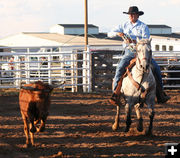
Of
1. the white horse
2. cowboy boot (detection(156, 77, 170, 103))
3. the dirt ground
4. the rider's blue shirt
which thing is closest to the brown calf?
the dirt ground

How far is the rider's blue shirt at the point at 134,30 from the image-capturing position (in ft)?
27.4

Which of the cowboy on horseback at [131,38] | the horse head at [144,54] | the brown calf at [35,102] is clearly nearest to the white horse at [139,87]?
the horse head at [144,54]

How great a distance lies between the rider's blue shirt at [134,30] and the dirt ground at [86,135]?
1.97 m

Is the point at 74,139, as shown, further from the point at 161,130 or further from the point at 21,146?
the point at 161,130

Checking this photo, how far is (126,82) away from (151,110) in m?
0.73

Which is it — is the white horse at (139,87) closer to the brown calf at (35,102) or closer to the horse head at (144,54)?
the horse head at (144,54)

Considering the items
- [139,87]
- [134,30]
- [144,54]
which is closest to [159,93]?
[139,87]

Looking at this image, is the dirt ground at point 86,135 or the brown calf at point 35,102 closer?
the dirt ground at point 86,135

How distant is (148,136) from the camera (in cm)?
798

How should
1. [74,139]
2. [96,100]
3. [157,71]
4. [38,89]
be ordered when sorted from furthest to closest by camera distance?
[96,100], [157,71], [74,139], [38,89]

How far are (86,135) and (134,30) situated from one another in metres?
2.35

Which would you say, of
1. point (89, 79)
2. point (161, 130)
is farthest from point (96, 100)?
point (161, 130)

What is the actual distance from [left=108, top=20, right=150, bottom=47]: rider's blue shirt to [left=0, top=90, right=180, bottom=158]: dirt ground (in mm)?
1971

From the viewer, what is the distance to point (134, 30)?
842 cm
